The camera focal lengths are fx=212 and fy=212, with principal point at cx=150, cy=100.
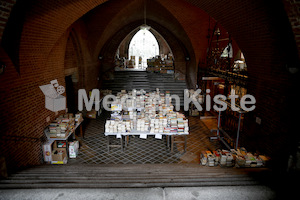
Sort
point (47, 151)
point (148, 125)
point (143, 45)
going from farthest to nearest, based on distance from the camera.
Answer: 1. point (143, 45)
2. point (148, 125)
3. point (47, 151)

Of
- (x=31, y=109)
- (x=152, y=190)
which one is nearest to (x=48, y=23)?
(x=31, y=109)

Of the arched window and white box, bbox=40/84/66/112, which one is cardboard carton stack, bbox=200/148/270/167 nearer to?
white box, bbox=40/84/66/112

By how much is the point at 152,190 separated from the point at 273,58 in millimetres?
4677

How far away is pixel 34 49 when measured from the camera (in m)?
6.14

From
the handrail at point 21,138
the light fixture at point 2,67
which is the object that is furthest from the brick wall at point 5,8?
the handrail at point 21,138

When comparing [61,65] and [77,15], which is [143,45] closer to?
[61,65]

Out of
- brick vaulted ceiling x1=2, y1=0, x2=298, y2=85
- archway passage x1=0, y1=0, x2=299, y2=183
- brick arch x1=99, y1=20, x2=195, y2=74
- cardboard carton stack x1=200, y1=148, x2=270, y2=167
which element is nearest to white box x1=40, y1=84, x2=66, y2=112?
archway passage x1=0, y1=0, x2=299, y2=183

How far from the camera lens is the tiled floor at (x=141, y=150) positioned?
7.30 meters

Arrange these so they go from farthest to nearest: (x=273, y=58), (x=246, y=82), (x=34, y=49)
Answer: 1. (x=246, y=82)
2. (x=34, y=49)
3. (x=273, y=58)

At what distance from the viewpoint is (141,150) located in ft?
26.4

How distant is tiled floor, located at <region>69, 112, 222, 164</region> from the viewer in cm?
730

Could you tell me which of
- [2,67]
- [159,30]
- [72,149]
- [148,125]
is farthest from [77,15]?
[159,30]

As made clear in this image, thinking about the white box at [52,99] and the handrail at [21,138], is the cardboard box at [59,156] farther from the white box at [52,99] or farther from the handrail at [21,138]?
the white box at [52,99]

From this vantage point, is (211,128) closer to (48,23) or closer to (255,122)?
(255,122)
